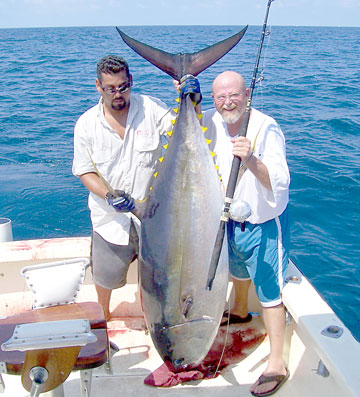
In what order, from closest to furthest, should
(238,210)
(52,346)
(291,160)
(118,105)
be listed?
1. (52,346)
2. (238,210)
3. (118,105)
4. (291,160)

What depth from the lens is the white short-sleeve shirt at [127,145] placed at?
2.37 metres

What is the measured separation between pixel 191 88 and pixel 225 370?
1550 mm

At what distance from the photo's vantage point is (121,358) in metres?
2.65

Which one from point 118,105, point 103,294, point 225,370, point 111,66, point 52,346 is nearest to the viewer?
point 52,346

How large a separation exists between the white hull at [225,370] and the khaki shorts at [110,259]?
0.29 m

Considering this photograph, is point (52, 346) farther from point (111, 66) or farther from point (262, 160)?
point (111, 66)

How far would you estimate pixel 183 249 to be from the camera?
75.3 inches

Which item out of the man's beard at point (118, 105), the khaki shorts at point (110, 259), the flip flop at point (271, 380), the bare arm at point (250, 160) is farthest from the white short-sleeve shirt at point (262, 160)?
the flip flop at point (271, 380)

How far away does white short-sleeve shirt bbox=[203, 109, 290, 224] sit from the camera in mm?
2047

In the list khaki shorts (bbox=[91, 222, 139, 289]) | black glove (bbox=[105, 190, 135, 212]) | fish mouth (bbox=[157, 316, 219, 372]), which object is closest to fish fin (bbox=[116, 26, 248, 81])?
black glove (bbox=[105, 190, 135, 212])

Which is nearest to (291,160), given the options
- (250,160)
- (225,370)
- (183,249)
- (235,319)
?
(235,319)

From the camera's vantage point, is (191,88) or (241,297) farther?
(241,297)

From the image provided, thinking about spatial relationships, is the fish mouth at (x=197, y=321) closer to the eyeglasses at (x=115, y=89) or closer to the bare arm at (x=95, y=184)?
the bare arm at (x=95, y=184)

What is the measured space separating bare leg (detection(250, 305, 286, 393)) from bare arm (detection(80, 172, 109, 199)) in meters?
1.05
